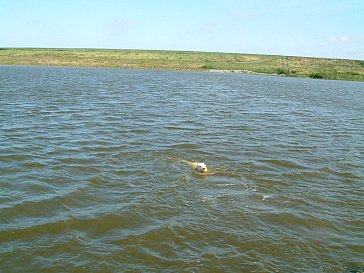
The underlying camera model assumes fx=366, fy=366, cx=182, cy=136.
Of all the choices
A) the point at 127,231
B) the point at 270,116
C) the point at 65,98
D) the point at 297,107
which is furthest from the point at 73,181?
the point at 297,107

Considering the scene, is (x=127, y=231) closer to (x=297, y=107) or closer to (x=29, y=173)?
(x=29, y=173)

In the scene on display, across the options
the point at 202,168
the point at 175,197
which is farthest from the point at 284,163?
the point at 175,197

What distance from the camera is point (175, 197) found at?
1231 cm

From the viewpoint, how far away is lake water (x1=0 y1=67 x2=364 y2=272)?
904cm

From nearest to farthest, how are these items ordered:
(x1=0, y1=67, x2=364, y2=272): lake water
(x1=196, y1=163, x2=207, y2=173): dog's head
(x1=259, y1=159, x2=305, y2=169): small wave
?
(x1=0, y1=67, x2=364, y2=272): lake water, (x1=196, y1=163, x2=207, y2=173): dog's head, (x1=259, y1=159, x2=305, y2=169): small wave

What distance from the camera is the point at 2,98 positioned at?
3278 centimetres

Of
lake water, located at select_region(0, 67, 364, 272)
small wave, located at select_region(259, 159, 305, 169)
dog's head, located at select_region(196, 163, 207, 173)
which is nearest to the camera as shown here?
lake water, located at select_region(0, 67, 364, 272)

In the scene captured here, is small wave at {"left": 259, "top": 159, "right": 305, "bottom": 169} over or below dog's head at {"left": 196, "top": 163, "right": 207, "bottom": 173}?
below

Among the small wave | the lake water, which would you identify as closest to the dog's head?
the lake water

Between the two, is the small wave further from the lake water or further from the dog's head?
the dog's head

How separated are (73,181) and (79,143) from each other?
17.7ft

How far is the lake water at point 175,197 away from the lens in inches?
356

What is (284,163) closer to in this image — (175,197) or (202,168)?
(202,168)

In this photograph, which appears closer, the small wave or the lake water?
the lake water
